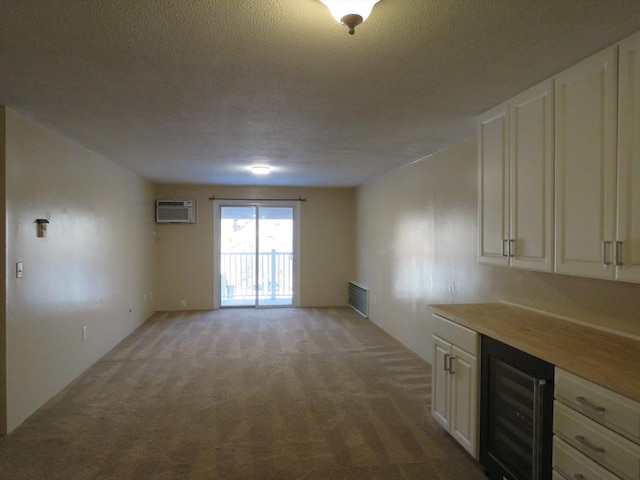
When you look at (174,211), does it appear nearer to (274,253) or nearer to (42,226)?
(274,253)

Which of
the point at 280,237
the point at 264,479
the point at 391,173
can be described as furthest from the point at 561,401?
the point at 280,237

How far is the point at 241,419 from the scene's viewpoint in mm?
2957

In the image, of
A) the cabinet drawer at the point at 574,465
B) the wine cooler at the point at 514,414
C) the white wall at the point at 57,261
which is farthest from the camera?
the white wall at the point at 57,261

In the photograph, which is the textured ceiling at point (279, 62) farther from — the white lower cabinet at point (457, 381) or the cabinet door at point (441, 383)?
the cabinet door at point (441, 383)

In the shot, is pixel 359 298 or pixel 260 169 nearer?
pixel 260 169

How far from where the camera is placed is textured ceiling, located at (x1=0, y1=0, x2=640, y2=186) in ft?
5.03

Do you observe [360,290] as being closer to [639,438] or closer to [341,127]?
[341,127]

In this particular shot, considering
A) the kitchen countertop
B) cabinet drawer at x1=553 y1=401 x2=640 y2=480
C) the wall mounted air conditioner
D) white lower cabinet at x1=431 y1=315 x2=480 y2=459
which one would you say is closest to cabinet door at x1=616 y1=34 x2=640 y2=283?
the kitchen countertop

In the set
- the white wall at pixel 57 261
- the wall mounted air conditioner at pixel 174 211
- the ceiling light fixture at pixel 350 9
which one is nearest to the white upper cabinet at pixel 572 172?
the ceiling light fixture at pixel 350 9

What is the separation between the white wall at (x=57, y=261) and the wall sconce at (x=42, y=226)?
0.04 m

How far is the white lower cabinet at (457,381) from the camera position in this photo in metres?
2.33

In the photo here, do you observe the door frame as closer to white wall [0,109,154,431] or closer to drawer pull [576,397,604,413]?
white wall [0,109,154,431]

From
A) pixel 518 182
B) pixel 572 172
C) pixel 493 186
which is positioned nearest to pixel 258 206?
pixel 493 186

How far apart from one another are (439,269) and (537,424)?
2338 millimetres
